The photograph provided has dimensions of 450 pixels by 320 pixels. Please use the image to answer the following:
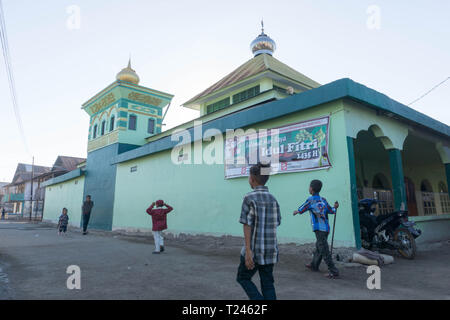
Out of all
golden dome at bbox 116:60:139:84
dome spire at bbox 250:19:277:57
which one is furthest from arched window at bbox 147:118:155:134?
dome spire at bbox 250:19:277:57

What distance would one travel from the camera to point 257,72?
13352 mm

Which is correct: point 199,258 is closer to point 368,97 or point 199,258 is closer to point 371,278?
point 371,278

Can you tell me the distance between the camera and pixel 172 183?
1169cm

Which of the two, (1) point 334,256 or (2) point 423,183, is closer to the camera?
(1) point 334,256

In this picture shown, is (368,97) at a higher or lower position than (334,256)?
higher

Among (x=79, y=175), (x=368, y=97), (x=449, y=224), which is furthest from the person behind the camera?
(x=79, y=175)

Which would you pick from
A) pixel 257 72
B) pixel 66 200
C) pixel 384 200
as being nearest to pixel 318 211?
pixel 384 200

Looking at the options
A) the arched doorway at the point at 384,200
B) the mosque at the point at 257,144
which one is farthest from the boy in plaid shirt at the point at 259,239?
the arched doorway at the point at 384,200

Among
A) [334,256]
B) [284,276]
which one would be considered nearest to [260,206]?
[284,276]

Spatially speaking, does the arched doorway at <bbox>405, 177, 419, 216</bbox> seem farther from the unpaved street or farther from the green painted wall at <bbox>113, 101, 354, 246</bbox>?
the green painted wall at <bbox>113, 101, 354, 246</bbox>

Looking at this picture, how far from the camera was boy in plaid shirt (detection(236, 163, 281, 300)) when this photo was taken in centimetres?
275

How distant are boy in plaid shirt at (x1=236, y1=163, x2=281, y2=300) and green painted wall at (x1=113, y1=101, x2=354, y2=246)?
4.19 m

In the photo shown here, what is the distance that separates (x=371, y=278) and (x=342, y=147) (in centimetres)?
300

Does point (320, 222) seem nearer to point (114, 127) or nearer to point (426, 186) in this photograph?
point (114, 127)
